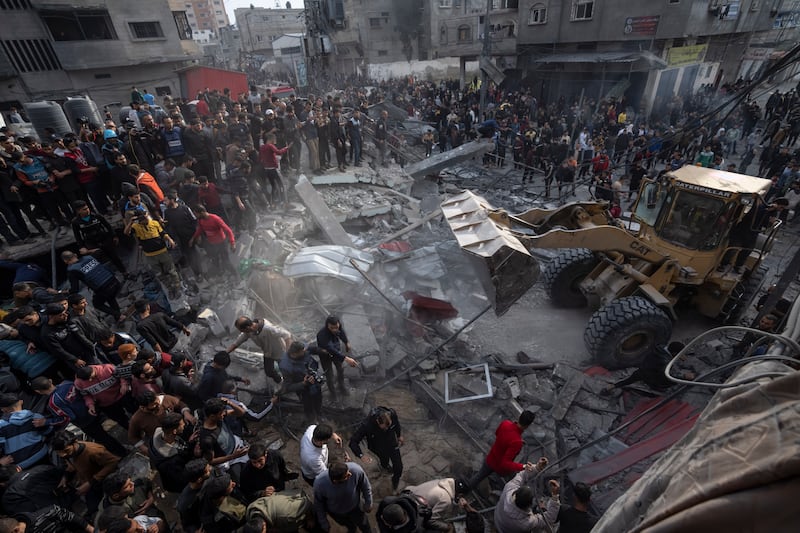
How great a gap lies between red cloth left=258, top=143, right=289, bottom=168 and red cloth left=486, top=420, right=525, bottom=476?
8.22 metres

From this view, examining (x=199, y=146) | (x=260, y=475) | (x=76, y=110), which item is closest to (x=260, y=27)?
(x=76, y=110)

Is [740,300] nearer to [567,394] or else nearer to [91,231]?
[567,394]

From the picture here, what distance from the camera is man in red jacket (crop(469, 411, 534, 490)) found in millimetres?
4215

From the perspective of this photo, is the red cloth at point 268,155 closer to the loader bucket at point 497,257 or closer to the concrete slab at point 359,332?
the concrete slab at point 359,332

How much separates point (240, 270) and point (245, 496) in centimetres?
500

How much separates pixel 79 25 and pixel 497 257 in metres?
25.5

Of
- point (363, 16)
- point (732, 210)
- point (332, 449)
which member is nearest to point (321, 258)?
point (332, 449)

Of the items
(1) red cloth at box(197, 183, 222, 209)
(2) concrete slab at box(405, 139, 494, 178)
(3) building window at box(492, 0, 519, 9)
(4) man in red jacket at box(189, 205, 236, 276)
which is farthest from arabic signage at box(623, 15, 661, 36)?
(4) man in red jacket at box(189, 205, 236, 276)

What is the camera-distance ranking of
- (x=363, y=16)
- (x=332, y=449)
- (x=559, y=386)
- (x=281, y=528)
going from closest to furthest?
1. (x=281, y=528)
2. (x=332, y=449)
3. (x=559, y=386)
4. (x=363, y=16)

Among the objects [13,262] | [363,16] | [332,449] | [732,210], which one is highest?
[363,16]

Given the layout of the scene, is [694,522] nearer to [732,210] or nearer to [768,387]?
[768,387]

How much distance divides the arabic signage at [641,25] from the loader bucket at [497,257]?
2174 cm

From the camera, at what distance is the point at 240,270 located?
8070mm

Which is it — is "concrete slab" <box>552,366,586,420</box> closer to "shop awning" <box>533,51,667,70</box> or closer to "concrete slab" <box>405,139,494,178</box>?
"concrete slab" <box>405,139,494,178</box>
